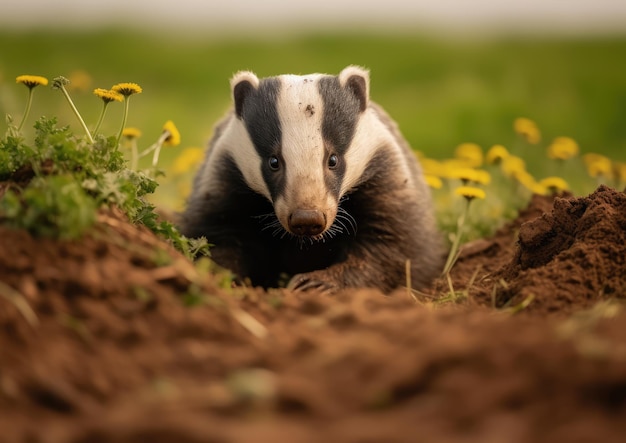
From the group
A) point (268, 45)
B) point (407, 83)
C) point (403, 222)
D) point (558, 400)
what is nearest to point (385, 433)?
point (558, 400)

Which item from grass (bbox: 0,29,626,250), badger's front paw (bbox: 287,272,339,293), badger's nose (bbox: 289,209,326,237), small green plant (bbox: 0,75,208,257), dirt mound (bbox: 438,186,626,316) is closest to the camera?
small green plant (bbox: 0,75,208,257)

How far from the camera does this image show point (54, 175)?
135 inches

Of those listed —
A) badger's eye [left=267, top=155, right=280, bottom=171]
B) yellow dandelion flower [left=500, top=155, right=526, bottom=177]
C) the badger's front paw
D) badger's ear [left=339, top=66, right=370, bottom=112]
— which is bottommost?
the badger's front paw

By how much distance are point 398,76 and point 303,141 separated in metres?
9.26

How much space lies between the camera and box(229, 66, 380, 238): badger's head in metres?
4.46

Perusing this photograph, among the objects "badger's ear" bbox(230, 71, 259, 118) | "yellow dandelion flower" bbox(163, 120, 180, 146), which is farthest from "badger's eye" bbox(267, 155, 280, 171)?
"yellow dandelion flower" bbox(163, 120, 180, 146)

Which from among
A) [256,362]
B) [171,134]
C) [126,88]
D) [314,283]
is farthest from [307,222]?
[256,362]

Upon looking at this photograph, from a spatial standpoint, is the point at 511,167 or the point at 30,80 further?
the point at 511,167

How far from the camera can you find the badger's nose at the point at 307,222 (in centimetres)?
435

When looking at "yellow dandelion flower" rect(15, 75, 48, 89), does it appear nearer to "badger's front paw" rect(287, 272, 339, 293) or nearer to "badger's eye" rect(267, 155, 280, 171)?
"badger's eye" rect(267, 155, 280, 171)

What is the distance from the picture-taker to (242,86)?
5.14 meters

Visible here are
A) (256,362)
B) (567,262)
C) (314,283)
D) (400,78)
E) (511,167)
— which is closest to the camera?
(256,362)

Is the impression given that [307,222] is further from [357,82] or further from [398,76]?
[398,76]

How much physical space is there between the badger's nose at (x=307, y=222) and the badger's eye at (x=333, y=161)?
1.61 ft
